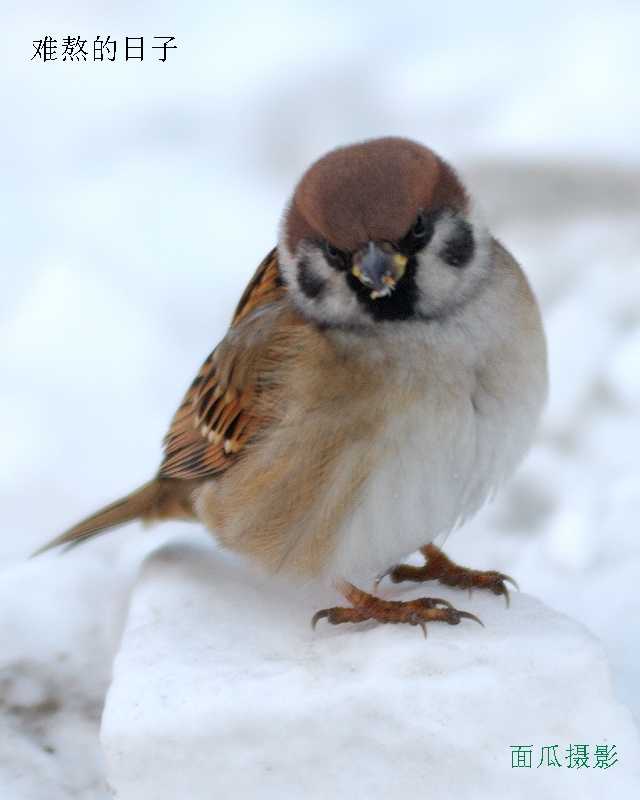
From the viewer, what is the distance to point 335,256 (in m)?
1.86

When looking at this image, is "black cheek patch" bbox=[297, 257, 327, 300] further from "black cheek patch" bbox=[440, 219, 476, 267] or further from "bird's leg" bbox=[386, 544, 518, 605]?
"bird's leg" bbox=[386, 544, 518, 605]

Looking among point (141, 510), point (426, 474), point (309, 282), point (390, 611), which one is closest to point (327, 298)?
point (309, 282)

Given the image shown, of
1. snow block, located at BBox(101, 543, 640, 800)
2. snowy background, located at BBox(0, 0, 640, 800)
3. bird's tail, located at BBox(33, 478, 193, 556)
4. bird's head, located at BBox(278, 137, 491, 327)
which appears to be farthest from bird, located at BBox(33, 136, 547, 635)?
snowy background, located at BBox(0, 0, 640, 800)

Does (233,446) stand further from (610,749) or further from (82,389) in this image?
(82,389)

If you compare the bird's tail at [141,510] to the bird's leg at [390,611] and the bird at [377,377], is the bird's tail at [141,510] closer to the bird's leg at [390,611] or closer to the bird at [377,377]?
the bird at [377,377]

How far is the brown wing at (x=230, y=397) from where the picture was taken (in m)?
2.11

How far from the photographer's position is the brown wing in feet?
6.91

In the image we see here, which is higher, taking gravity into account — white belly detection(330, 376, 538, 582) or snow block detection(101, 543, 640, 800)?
white belly detection(330, 376, 538, 582)

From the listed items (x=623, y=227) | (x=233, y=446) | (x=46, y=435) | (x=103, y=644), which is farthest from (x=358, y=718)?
(x=623, y=227)

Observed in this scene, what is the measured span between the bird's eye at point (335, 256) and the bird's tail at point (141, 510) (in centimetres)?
76

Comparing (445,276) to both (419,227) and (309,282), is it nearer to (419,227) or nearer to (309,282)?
(419,227)

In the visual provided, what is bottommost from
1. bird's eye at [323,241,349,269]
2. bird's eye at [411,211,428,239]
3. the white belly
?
the white belly

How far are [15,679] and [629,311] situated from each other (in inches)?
89.1

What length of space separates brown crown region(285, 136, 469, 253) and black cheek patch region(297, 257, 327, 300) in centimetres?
5
